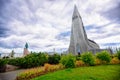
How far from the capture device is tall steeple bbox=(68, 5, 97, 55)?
34.3 metres

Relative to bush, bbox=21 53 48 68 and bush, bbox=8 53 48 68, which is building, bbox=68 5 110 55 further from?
bush, bbox=21 53 48 68

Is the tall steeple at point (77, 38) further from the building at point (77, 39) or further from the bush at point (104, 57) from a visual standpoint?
the bush at point (104, 57)

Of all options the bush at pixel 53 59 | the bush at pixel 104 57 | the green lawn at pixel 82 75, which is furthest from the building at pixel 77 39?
the green lawn at pixel 82 75

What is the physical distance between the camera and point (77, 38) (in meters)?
35.2

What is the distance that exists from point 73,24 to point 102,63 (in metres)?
A: 23.5

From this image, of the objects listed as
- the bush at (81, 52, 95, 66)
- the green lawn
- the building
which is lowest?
the green lawn

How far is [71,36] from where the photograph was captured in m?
37.1

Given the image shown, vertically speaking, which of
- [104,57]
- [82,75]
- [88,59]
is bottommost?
[82,75]

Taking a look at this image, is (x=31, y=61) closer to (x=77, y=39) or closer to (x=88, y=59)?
(x=88, y=59)

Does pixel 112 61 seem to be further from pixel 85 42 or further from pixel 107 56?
pixel 85 42

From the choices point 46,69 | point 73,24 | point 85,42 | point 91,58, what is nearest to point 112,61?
point 91,58

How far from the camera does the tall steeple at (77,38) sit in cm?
3431

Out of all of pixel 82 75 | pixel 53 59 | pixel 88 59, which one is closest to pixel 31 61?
pixel 53 59

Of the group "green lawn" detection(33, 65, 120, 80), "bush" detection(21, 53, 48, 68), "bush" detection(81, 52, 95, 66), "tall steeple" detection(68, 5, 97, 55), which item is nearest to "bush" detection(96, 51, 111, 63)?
"bush" detection(81, 52, 95, 66)
